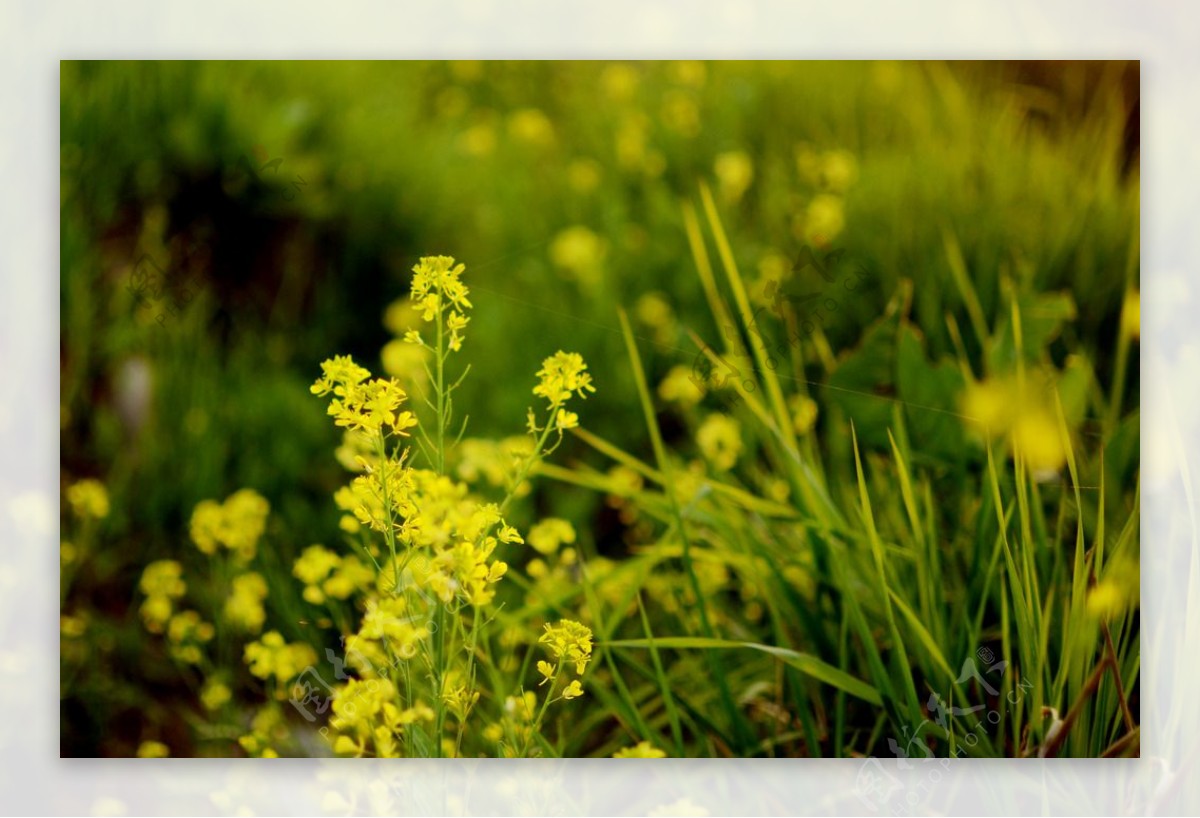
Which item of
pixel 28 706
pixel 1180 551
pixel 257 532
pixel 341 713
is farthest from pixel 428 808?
pixel 1180 551

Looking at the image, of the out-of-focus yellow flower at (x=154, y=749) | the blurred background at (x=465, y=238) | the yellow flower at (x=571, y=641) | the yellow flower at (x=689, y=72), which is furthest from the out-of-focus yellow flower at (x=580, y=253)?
the out-of-focus yellow flower at (x=154, y=749)

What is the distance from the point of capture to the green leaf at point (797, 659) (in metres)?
1.30

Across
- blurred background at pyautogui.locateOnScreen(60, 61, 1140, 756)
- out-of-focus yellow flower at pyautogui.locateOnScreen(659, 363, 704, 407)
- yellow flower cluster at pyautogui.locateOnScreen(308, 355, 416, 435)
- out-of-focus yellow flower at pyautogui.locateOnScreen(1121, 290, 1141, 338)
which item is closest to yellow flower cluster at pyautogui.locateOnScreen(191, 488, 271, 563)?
blurred background at pyautogui.locateOnScreen(60, 61, 1140, 756)

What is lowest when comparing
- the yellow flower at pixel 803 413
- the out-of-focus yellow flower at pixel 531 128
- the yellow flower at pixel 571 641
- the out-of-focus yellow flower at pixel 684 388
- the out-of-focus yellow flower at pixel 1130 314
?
the yellow flower at pixel 571 641

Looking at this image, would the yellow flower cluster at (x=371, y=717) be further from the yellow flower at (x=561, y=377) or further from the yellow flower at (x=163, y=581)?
the yellow flower at (x=561, y=377)

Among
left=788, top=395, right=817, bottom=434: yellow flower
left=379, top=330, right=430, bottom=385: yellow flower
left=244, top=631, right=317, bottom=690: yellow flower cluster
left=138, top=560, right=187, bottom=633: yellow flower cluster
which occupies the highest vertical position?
left=379, top=330, right=430, bottom=385: yellow flower

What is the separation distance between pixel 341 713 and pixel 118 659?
280 mm

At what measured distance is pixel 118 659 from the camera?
1.32 m

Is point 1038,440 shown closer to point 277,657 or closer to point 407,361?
point 407,361

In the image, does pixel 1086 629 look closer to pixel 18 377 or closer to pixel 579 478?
pixel 579 478

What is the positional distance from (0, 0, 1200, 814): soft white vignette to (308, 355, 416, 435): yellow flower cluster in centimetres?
36

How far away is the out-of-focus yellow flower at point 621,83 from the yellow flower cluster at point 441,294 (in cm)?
28

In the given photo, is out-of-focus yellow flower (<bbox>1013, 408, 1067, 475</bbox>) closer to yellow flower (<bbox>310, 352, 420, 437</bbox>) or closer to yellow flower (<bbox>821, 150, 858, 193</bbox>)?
yellow flower (<bbox>821, 150, 858, 193</bbox>)

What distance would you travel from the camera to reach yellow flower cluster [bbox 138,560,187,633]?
1308 millimetres
